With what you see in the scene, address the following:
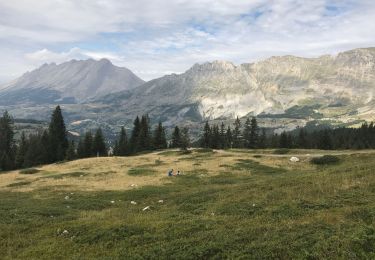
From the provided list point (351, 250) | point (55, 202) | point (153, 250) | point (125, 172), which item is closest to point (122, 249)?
point (153, 250)

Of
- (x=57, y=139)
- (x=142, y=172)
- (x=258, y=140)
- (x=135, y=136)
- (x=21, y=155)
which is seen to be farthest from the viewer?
(x=258, y=140)

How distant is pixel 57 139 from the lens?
4200 inches

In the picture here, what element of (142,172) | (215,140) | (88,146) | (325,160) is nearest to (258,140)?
(215,140)

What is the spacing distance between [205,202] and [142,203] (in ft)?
22.9

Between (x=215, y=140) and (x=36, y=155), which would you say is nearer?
(x=36, y=155)

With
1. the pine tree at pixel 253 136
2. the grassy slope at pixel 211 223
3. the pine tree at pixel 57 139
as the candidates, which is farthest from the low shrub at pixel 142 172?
the pine tree at pixel 253 136

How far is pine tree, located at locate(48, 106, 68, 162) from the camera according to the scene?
344ft

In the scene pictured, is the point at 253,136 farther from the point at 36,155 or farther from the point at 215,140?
the point at 36,155

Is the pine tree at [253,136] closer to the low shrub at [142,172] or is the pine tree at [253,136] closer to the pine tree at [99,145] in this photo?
the pine tree at [99,145]

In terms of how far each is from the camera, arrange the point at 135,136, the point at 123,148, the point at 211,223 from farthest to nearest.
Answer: the point at 135,136, the point at 123,148, the point at 211,223

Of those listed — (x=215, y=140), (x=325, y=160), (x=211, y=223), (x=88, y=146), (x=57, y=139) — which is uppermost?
(x=211, y=223)

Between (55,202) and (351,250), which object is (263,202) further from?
(55,202)

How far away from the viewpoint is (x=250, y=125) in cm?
14238

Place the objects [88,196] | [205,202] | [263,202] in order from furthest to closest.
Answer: [88,196], [205,202], [263,202]
